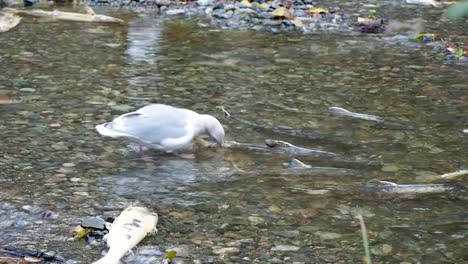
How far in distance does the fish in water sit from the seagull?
0.75 meters

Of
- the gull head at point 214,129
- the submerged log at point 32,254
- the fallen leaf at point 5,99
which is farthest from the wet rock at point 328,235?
the fallen leaf at point 5,99

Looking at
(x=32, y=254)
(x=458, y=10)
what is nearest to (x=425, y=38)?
(x=32, y=254)

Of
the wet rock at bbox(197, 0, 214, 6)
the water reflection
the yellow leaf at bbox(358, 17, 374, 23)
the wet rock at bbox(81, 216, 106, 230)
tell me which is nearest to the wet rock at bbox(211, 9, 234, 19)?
the wet rock at bbox(197, 0, 214, 6)

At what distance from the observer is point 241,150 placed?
4.21 meters

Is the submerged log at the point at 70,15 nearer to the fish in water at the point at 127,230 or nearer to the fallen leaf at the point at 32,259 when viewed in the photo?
the fish in water at the point at 127,230

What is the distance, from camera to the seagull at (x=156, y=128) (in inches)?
153

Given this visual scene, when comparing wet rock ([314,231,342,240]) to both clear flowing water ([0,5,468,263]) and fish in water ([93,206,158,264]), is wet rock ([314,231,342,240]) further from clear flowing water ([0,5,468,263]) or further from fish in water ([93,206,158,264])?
fish in water ([93,206,158,264])

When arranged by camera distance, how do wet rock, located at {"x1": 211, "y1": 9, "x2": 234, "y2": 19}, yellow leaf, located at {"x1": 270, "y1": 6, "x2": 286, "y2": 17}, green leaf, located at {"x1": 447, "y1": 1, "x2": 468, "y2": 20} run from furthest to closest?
wet rock, located at {"x1": 211, "y1": 9, "x2": 234, "y2": 19} < yellow leaf, located at {"x1": 270, "y1": 6, "x2": 286, "y2": 17} < green leaf, located at {"x1": 447, "y1": 1, "x2": 468, "y2": 20}

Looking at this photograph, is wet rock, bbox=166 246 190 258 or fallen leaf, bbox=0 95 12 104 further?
fallen leaf, bbox=0 95 12 104

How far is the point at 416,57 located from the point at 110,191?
4079mm

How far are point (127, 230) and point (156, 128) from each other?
1088mm

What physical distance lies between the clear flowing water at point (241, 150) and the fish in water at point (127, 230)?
2.6 inches

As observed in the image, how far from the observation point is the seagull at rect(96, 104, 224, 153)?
3.90m

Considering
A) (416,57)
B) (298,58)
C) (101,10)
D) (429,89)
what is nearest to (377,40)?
(416,57)
